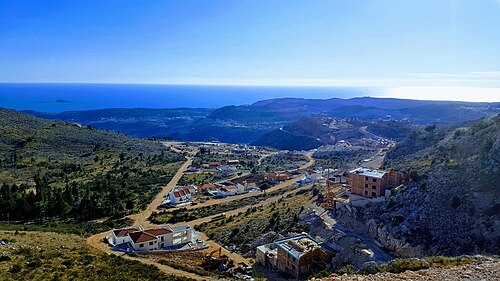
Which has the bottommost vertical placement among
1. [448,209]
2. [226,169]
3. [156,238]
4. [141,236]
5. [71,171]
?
[226,169]

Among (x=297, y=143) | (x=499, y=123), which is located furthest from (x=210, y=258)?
(x=297, y=143)

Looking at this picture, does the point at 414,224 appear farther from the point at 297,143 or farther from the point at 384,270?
the point at 297,143

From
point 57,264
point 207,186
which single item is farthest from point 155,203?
point 57,264

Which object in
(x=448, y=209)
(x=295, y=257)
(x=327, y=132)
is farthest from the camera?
(x=327, y=132)

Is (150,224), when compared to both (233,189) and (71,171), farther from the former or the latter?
(71,171)

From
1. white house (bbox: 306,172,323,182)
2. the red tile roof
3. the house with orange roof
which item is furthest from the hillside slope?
white house (bbox: 306,172,323,182)

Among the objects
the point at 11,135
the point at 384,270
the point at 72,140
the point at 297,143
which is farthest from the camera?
the point at 297,143
